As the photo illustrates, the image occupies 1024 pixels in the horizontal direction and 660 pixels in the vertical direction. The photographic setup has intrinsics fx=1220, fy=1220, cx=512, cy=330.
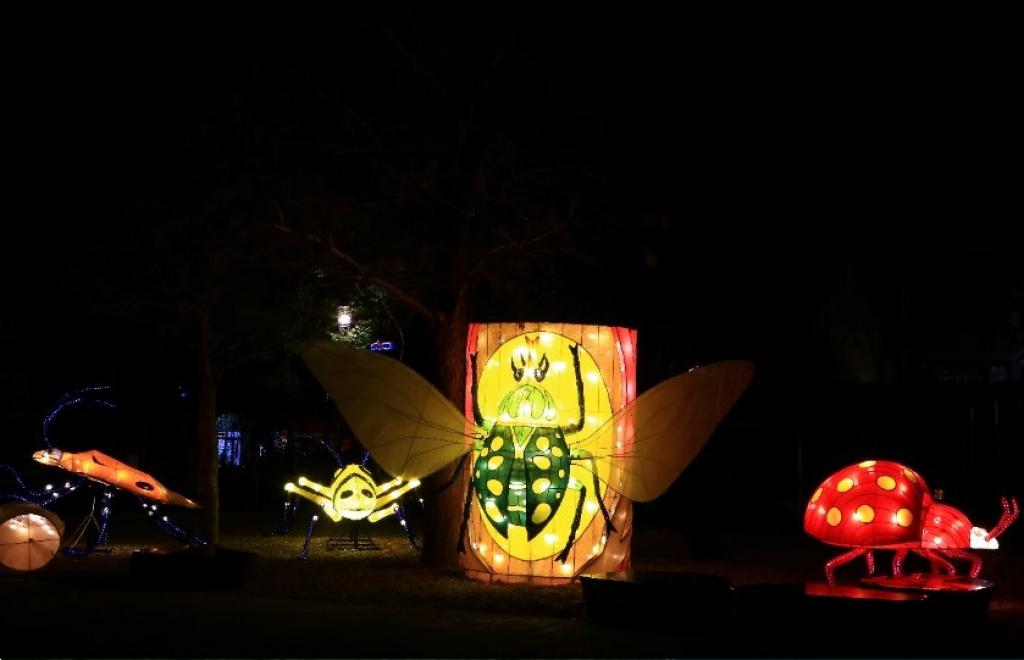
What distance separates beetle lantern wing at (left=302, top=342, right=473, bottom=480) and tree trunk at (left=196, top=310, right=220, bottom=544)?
13.2ft

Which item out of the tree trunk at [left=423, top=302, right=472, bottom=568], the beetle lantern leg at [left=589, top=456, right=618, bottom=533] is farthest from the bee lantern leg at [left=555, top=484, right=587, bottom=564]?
the tree trunk at [left=423, top=302, right=472, bottom=568]

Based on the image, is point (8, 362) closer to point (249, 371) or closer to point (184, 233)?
point (249, 371)

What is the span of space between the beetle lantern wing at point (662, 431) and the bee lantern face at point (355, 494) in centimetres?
374

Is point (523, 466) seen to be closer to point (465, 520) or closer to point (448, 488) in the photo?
point (465, 520)

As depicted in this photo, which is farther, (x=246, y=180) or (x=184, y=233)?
(x=184, y=233)

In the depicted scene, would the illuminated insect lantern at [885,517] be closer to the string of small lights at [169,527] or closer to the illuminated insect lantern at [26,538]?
the string of small lights at [169,527]

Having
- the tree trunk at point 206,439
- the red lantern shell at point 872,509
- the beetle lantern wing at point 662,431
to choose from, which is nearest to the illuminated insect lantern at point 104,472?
the tree trunk at point 206,439

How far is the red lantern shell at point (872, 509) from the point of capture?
1068cm

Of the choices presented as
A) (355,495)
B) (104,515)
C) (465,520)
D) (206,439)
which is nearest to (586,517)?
(465,520)

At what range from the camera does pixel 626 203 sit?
14.5 metres

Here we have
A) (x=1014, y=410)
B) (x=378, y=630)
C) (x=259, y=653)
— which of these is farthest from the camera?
(x=1014, y=410)

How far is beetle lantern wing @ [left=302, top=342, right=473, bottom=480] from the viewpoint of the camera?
13312 millimetres

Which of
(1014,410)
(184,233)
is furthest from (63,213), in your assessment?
(1014,410)

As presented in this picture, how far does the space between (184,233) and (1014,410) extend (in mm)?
12678
